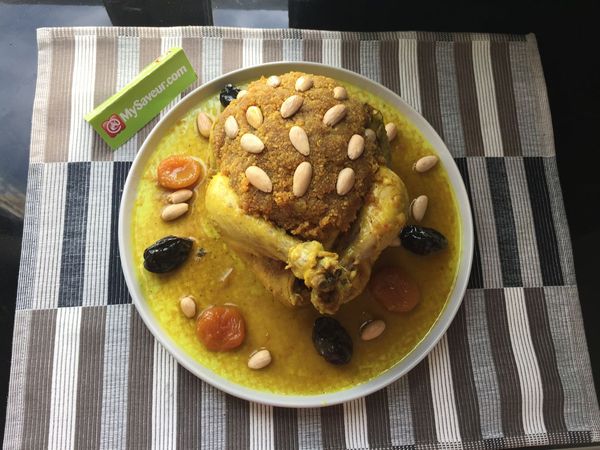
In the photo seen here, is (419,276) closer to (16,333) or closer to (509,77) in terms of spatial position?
(509,77)

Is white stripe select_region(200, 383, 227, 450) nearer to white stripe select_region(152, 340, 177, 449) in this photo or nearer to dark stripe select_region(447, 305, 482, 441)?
white stripe select_region(152, 340, 177, 449)

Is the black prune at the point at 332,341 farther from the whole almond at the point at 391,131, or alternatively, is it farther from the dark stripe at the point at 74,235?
the dark stripe at the point at 74,235

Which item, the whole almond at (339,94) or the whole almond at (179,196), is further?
the whole almond at (179,196)

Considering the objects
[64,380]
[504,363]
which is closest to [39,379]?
[64,380]

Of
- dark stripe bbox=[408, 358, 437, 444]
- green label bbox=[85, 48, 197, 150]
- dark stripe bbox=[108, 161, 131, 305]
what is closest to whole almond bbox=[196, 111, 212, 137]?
green label bbox=[85, 48, 197, 150]

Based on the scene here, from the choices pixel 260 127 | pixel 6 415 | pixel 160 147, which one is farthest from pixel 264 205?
pixel 6 415

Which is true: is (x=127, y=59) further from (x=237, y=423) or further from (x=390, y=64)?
(x=237, y=423)

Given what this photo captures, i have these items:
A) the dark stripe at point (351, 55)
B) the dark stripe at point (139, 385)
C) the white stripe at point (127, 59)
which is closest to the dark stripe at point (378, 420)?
the dark stripe at point (139, 385)

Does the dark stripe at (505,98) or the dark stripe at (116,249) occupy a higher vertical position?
the dark stripe at (505,98)
